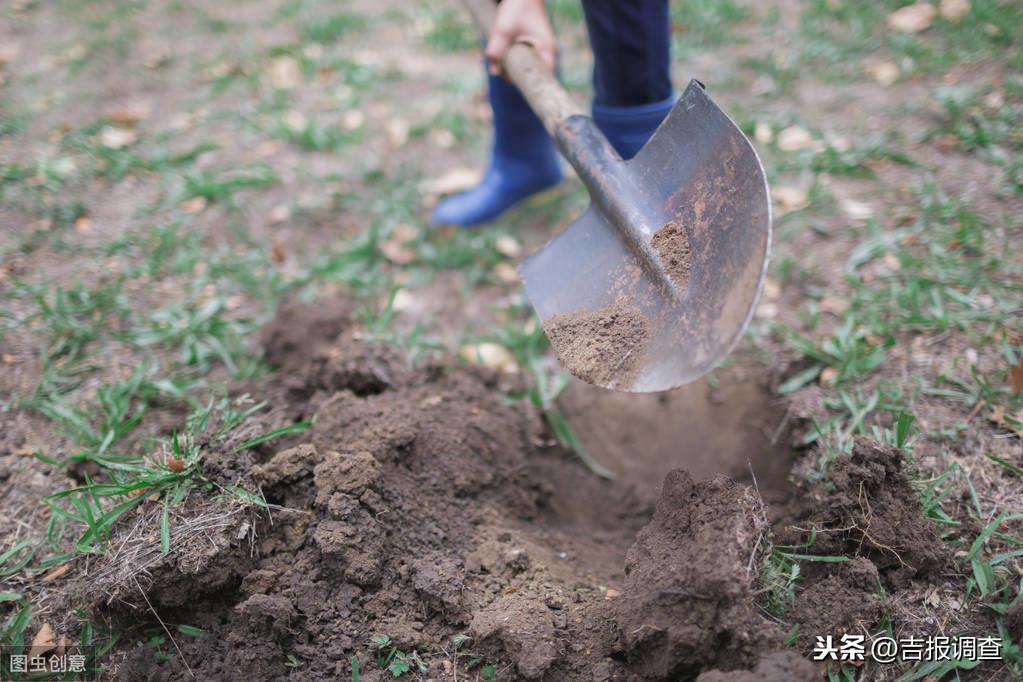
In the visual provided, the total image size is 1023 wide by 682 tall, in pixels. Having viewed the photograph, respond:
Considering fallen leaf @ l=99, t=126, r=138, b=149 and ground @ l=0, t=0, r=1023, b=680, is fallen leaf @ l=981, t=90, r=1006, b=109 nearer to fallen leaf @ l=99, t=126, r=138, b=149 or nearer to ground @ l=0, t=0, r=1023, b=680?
ground @ l=0, t=0, r=1023, b=680

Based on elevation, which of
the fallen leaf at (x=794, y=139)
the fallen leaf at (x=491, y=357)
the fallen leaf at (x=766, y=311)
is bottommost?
the fallen leaf at (x=491, y=357)

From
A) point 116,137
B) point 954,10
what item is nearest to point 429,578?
point 116,137

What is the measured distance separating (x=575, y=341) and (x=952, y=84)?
2.45m

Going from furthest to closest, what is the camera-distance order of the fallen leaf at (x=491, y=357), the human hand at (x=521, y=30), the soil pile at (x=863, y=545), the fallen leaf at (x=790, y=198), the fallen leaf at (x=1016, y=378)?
the fallen leaf at (x=790, y=198) < the fallen leaf at (x=491, y=357) < the human hand at (x=521, y=30) < the fallen leaf at (x=1016, y=378) < the soil pile at (x=863, y=545)

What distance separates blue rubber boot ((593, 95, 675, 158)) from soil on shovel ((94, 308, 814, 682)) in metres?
1.07

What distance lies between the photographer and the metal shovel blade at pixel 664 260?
1476 mm

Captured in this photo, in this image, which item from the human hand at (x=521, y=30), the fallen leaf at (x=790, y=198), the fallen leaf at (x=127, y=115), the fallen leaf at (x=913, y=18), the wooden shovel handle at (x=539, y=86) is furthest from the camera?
the fallen leaf at (x=913, y=18)

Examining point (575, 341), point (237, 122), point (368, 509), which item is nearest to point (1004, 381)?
point (575, 341)

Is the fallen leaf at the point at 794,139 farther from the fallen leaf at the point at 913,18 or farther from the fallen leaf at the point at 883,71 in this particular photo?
the fallen leaf at the point at 913,18

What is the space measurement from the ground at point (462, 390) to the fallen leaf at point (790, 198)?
12 mm

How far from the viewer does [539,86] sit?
6.52ft

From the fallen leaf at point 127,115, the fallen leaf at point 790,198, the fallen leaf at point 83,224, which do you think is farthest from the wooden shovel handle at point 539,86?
the fallen leaf at point 127,115

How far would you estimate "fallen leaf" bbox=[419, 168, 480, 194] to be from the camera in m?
2.95

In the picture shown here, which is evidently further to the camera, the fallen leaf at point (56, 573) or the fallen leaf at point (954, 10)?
the fallen leaf at point (954, 10)
